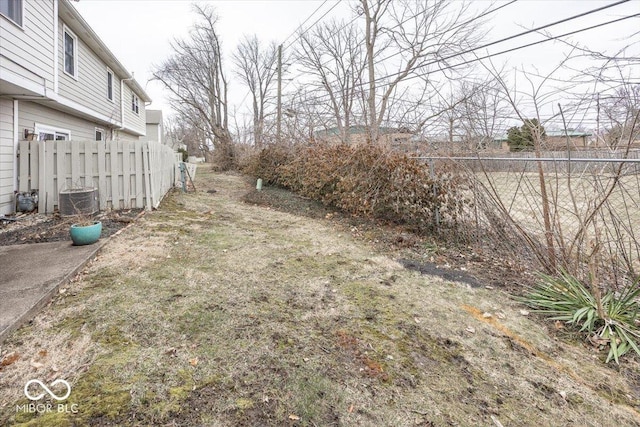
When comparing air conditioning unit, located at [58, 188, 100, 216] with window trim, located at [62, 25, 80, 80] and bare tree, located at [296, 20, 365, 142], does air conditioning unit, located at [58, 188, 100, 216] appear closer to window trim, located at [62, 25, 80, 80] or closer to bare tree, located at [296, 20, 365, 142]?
window trim, located at [62, 25, 80, 80]

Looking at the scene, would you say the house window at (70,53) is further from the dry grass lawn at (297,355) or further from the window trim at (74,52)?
the dry grass lawn at (297,355)

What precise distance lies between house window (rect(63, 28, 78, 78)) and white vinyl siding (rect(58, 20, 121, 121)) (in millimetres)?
206

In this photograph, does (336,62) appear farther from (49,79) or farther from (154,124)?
(154,124)

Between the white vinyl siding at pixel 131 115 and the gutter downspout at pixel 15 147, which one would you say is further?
the white vinyl siding at pixel 131 115

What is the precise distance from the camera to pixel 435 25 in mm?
10062

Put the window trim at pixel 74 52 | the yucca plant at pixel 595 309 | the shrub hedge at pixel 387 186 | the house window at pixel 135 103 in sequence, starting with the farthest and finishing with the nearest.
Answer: the house window at pixel 135 103 < the window trim at pixel 74 52 < the shrub hedge at pixel 387 186 < the yucca plant at pixel 595 309

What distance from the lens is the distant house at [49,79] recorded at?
536 centimetres

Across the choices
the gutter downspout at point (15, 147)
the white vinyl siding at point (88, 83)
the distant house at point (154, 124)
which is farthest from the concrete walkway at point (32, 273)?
the distant house at point (154, 124)

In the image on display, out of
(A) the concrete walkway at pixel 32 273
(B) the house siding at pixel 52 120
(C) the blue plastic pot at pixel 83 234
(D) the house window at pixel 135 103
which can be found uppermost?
(D) the house window at pixel 135 103

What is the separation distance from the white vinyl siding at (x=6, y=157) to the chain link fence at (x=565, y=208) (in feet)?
25.8

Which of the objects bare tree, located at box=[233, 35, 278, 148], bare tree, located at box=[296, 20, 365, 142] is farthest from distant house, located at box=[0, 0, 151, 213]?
bare tree, located at box=[233, 35, 278, 148]

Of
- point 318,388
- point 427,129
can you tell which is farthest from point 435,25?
point 318,388

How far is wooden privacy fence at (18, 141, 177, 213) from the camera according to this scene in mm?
5957

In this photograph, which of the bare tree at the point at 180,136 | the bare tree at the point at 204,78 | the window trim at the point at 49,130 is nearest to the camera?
the window trim at the point at 49,130
